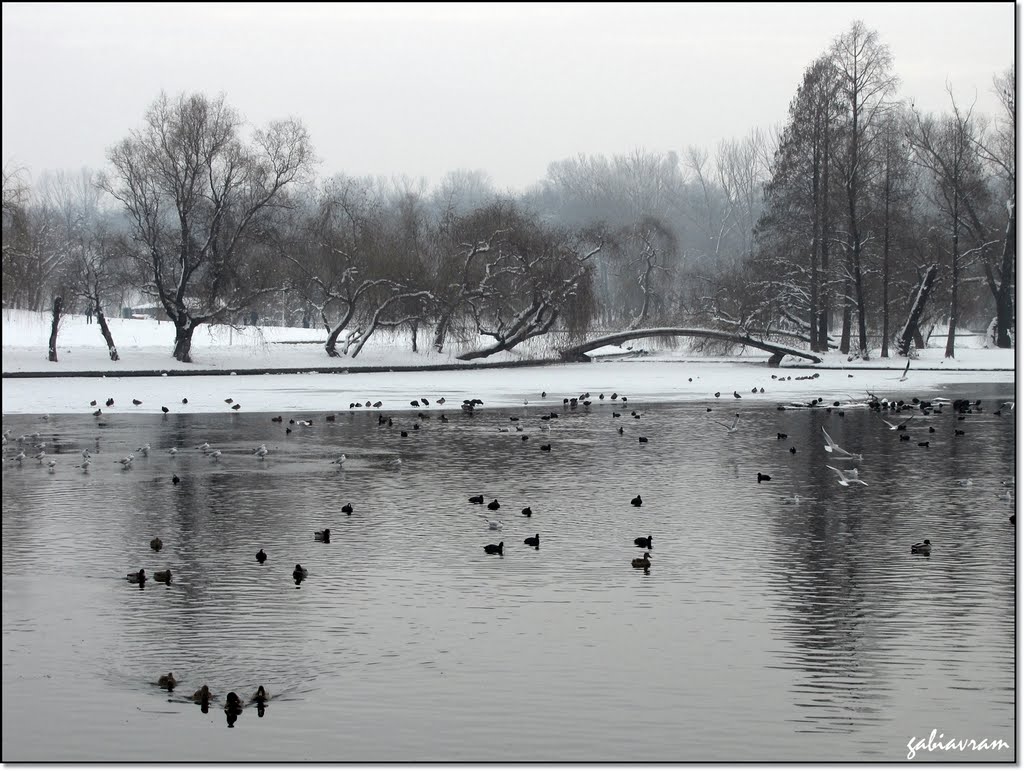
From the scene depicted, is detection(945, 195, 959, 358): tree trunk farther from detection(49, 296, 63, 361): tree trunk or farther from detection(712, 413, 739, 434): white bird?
detection(49, 296, 63, 361): tree trunk

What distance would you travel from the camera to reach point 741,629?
10.5 metres

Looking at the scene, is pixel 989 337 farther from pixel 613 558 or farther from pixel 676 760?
pixel 676 760

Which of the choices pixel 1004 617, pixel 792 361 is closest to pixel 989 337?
pixel 792 361

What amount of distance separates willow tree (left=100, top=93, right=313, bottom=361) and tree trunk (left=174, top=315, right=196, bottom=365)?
43mm

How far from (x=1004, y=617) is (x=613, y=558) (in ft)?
13.1

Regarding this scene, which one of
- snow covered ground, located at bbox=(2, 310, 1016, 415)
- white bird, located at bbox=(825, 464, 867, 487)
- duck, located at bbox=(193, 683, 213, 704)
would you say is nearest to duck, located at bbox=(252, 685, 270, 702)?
duck, located at bbox=(193, 683, 213, 704)

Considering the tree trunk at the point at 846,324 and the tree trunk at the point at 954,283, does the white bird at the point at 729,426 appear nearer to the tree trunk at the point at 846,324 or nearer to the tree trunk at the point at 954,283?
the tree trunk at the point at 954,283

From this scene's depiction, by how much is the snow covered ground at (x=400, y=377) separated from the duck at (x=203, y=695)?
25282 mm

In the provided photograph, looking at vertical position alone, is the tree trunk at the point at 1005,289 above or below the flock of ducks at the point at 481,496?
above

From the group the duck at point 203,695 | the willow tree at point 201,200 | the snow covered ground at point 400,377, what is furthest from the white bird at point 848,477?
the willow tree at point 201,200

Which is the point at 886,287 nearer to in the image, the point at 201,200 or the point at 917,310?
the point at 917,310

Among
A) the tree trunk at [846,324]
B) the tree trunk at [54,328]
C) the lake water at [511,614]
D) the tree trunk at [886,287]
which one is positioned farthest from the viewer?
the tree trunk at [846,324]

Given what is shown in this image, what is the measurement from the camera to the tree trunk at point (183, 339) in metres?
57.5

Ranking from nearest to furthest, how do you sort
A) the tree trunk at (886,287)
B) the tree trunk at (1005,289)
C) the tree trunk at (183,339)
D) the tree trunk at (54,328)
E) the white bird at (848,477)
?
the white bird at (848,477) < the tree trunk at (54,328) < the tree trunk at (183,339) < the tree trunk at (886,287) < the tree trunk at (1005,289)
